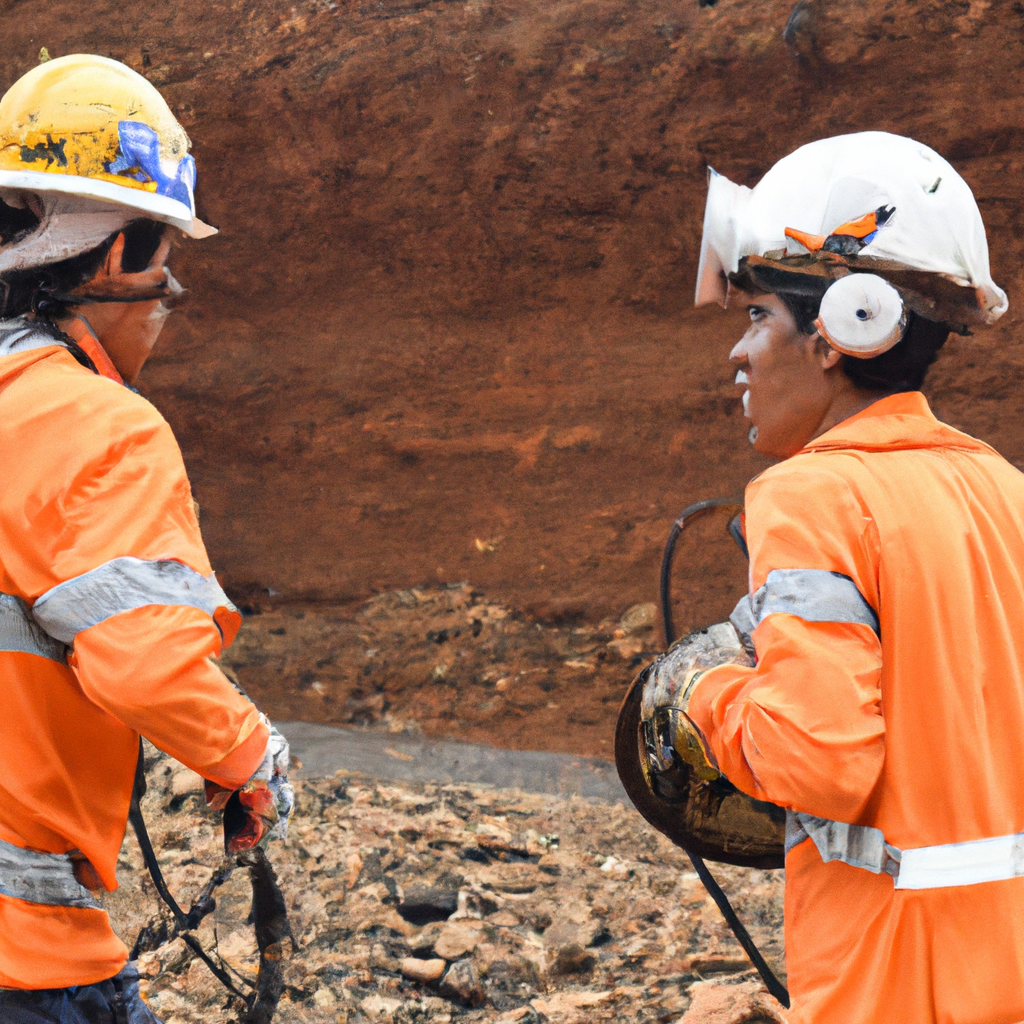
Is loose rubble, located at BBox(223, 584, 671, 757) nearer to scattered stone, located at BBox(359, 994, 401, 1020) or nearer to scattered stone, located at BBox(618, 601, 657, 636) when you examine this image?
scattered stone, located at BBox(618, 601, 657, 636)

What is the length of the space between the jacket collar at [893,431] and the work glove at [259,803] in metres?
1.09

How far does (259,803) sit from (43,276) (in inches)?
43.6

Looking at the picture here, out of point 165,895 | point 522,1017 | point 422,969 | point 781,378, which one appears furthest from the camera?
point 422,969

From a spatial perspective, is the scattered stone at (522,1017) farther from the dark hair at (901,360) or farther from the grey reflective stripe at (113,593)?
the dark hair at (901,360)

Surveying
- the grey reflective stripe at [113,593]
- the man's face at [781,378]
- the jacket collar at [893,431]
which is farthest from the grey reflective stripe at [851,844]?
the grey reflective stripe at [113,593]

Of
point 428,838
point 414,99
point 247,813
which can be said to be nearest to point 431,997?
point 428,838

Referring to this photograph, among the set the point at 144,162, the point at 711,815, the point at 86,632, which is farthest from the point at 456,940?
the point at 144,162

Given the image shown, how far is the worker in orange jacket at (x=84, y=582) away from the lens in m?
1.59

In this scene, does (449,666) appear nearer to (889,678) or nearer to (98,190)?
(98,190)

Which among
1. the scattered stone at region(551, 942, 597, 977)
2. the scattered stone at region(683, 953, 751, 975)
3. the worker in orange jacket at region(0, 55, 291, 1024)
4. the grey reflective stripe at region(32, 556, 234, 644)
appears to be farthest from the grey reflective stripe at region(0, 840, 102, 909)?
the scattered stone at region(683, 953, 751, 975)

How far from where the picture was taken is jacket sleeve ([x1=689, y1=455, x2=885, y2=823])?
53.4 inches

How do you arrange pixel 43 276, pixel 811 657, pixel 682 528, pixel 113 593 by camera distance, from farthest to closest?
pixel 682 528 → pixel 43 276 → pixel 113 593 → pixel 811 657

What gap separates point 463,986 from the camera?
3.16m

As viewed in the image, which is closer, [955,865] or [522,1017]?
[955,865]
